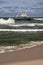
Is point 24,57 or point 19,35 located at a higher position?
point 19,35

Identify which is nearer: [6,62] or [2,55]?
[6,62]

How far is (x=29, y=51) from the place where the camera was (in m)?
7.17

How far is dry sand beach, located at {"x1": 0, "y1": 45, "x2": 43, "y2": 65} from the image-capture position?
6277mm

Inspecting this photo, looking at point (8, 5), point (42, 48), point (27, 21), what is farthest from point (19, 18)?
point (42, 48)

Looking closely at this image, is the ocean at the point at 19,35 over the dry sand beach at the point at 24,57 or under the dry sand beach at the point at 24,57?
over

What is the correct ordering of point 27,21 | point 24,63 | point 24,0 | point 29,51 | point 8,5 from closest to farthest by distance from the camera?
point 24,63, point 29,51, point 27,21, point 8,5, point 24,0

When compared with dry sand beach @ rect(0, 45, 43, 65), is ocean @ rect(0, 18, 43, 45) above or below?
above

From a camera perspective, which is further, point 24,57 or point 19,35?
point 19,35

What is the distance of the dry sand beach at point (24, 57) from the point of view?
20.6 feet

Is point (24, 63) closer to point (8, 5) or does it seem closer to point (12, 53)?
point (12, 53)

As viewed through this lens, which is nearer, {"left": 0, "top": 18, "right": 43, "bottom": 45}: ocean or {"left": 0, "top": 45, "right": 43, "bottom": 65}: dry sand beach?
{"left": 0, "top": 45, "right": 43, "bottom": 65}: dry sand beach

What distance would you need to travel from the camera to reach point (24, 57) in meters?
6.70

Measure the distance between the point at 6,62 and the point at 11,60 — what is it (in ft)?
0.71

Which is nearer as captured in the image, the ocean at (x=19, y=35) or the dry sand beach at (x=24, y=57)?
the dry sand beach at (x=24, y=57)
